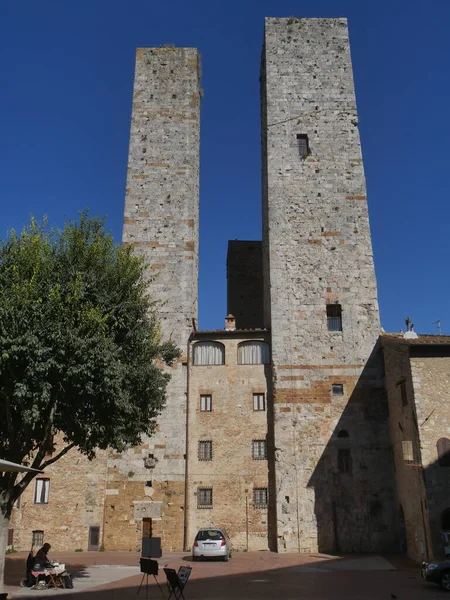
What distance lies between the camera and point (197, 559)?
1944 centimetres

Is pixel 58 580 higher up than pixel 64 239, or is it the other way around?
pixel 64 239

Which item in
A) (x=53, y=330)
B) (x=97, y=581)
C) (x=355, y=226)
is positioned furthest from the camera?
(x=355, y=226)

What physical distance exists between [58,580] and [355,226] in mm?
19564

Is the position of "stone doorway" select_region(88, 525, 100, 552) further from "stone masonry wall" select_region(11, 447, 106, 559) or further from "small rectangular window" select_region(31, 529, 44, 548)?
"small rectangular window" select_region(31, 529, 44, 548)

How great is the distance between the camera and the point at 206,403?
24.8m

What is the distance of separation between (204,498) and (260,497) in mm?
2366

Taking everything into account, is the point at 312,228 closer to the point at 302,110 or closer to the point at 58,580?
the point at 302,110

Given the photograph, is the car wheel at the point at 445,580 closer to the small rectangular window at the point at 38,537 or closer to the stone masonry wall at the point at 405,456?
the stone masonry wall at the point at 405,456

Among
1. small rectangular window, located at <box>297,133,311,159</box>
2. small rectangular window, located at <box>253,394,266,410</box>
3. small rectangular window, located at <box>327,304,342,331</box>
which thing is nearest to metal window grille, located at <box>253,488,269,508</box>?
small rectangular window, located at <box>253,394,266,410</box>

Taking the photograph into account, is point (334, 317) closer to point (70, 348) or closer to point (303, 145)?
point (303, 145)

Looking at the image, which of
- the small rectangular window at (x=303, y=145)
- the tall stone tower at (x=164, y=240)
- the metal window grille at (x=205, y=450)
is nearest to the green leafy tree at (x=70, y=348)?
the tall stone tower at (x=164, y=240)

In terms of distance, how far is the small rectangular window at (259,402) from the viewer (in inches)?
968

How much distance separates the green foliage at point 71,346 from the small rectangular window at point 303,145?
48.6 feet

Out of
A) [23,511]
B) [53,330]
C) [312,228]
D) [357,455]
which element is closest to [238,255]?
[312,228]
